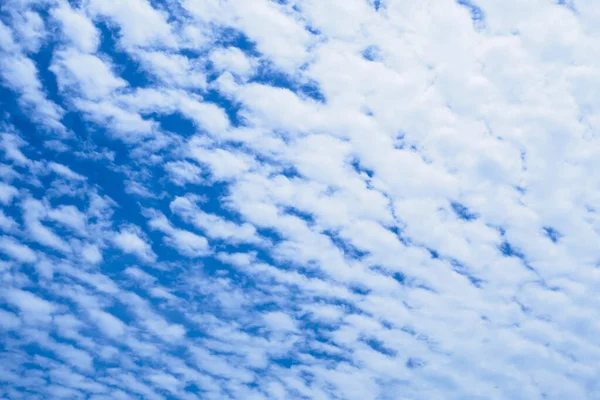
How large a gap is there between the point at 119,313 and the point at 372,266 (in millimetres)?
6490

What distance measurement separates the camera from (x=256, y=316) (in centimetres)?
1084

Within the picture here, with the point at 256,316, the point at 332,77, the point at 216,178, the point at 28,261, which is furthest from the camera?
the point at 256,316

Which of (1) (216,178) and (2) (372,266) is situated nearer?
(1) (216,178)

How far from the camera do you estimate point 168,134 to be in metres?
8.09

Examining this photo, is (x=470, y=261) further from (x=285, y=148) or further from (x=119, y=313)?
(x=119, y=313)

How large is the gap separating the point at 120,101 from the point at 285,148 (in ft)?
10.0

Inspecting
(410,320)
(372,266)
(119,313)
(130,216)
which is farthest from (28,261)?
(410,320)

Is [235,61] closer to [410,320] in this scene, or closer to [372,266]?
[372,266]

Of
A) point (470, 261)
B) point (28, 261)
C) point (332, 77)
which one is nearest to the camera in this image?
point (332, 77)

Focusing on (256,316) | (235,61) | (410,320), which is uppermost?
(235,61)

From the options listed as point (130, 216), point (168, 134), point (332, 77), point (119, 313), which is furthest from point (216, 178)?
point (119, 313)

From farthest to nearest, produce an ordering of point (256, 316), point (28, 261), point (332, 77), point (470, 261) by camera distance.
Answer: point (256, 316) → point (28, 261) → point (470, 261) → point (332, 77)

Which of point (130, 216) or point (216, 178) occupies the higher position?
point (216, 178)

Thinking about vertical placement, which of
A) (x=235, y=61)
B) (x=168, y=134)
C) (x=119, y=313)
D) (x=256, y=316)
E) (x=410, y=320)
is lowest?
(x=119, y=313)
